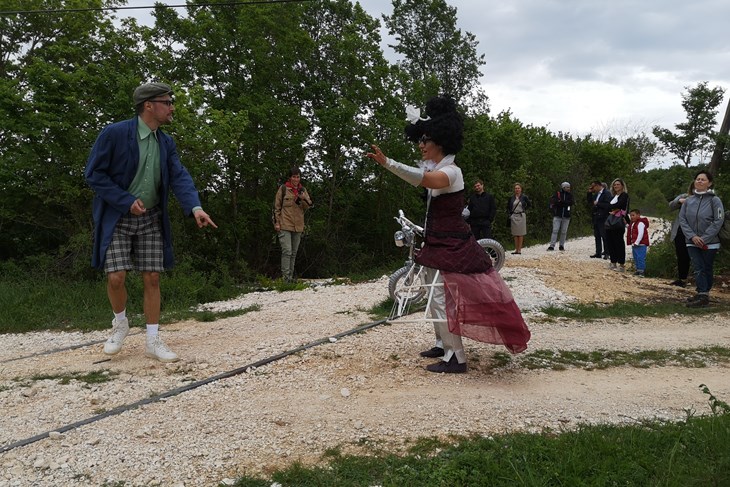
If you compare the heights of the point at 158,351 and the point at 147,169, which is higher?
the point at 147,169

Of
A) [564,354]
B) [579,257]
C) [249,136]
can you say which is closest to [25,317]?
[249,136]

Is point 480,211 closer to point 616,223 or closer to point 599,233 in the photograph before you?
point 616,223

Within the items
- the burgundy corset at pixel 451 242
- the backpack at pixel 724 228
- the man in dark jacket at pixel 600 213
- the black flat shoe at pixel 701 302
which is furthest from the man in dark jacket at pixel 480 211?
the burgundy corset at pixel 451 242

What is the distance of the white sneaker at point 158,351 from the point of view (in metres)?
4.76

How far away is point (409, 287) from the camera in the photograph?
16.4ft

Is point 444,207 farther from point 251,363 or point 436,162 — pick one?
point 251,363

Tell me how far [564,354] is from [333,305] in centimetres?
322

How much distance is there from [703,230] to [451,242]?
5.45m

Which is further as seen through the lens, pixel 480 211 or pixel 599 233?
pixel 599 233

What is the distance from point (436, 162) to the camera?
4539 millimetres

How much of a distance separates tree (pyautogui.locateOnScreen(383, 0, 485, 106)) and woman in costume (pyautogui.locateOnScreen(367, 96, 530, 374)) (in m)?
25.2

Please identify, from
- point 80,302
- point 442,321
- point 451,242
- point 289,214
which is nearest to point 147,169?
point 451,242

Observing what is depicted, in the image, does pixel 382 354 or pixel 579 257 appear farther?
pixel 579 257

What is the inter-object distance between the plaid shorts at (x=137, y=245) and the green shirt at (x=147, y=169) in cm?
14
